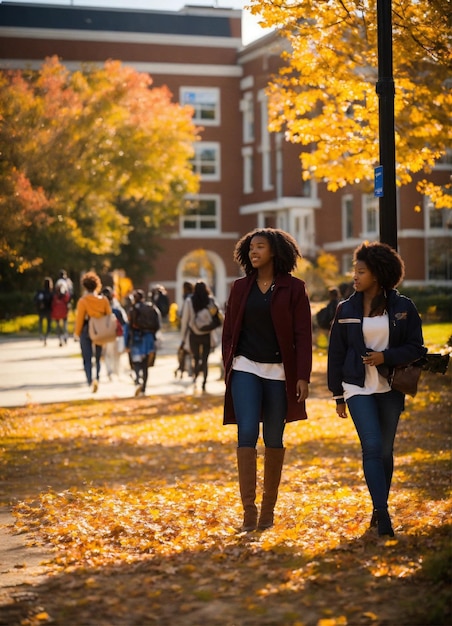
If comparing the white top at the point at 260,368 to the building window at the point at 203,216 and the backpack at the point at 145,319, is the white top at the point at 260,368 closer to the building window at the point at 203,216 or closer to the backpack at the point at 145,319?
the backpack at the point at 145,319

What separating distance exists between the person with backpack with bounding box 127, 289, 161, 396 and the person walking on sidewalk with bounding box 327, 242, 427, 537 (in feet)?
45.1

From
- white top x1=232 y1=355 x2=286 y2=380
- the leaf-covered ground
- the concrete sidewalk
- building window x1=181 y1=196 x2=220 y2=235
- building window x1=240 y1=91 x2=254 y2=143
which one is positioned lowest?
the concrete sidewalk

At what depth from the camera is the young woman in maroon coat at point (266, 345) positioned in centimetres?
820

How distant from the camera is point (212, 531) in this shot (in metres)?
8.55

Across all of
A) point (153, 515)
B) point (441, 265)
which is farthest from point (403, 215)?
point (153, 515)

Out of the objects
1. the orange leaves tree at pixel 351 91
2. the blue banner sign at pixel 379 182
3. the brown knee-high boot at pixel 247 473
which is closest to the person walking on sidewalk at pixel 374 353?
the brown knee-high boot at pixel 247 473

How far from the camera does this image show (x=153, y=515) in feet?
31.0

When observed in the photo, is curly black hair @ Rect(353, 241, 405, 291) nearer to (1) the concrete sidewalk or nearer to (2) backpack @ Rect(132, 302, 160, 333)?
(1) the concrete sidewalk

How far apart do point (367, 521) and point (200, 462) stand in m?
4.87

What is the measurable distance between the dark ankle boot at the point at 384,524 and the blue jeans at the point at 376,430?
4 centimetres

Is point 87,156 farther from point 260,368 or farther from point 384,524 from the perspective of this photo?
point 384,524

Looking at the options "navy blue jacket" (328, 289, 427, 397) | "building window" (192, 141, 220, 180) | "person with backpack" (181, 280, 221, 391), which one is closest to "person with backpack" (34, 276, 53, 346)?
"person with backpack" (181, 280, 221, 391)

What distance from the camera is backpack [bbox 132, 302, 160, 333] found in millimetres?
21578

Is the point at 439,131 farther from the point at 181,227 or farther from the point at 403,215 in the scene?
the point at 181,227
